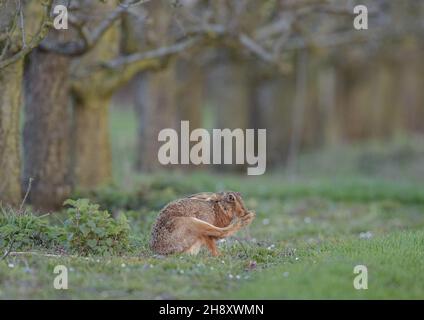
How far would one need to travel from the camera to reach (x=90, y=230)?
10164mm

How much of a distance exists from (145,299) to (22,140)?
7558 mm

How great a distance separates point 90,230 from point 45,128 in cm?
522

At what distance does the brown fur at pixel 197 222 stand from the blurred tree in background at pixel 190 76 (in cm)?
306

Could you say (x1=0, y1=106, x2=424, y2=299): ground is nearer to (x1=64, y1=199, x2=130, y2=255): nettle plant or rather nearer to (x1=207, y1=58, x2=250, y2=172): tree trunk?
(x1=64, y1=199, x2=130, y2=255): nettle plant

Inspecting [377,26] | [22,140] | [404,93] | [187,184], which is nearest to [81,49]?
[22,140]

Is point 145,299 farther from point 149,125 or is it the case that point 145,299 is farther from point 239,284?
point 149,125

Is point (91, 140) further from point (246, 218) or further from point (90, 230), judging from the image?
point (246, 218)

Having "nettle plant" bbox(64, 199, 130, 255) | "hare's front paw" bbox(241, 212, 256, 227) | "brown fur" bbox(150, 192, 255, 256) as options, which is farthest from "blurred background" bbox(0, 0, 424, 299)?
"hare's front paw" bbox(241, 212, 256, 227)

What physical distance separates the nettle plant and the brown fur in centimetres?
48

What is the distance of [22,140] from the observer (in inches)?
595

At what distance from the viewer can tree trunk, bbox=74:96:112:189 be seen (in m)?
17.7

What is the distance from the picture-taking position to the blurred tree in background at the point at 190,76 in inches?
569

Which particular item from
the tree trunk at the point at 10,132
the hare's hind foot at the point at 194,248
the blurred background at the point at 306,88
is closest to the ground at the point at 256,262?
the hare's hind foot at the point at 194,248

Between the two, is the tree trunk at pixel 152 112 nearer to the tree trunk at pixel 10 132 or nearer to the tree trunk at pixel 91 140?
the tree trunk at pixel 91 140
